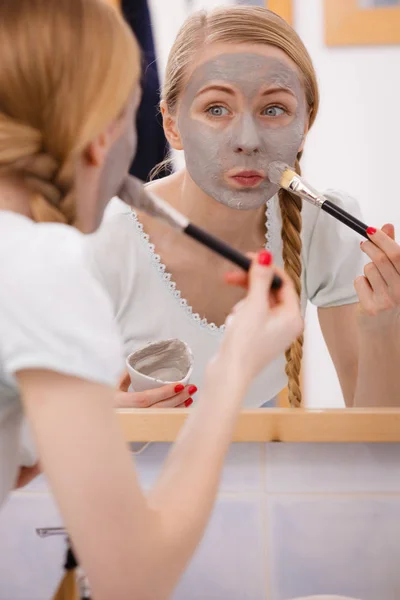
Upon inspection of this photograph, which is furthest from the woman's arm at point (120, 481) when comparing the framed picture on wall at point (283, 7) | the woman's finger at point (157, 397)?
the framed picture on wall at point (283, 7)

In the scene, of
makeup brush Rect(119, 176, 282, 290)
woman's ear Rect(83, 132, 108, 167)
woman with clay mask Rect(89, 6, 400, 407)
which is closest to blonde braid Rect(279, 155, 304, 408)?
woman with clay mask Rect(89, 6, 400, 407)

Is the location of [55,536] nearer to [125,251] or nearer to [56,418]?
[125,251]

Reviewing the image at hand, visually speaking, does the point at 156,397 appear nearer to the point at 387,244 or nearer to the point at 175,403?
the point at 175,403

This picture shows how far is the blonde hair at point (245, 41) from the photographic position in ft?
2.49

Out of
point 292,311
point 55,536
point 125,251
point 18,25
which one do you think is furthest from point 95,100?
point 55,536

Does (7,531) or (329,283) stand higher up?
(329,283)

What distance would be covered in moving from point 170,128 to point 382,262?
0.27 meters

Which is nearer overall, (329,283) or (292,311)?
(292,311)

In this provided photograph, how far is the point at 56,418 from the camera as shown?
40cm

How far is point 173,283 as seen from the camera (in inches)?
31.8

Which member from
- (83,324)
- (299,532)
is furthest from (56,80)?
(299,532)

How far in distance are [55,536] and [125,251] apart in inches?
12.9

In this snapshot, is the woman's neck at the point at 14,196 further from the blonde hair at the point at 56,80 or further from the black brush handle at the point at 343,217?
the black brush handle at the point at 343,217

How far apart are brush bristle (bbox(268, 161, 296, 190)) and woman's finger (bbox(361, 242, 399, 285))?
0.11m
